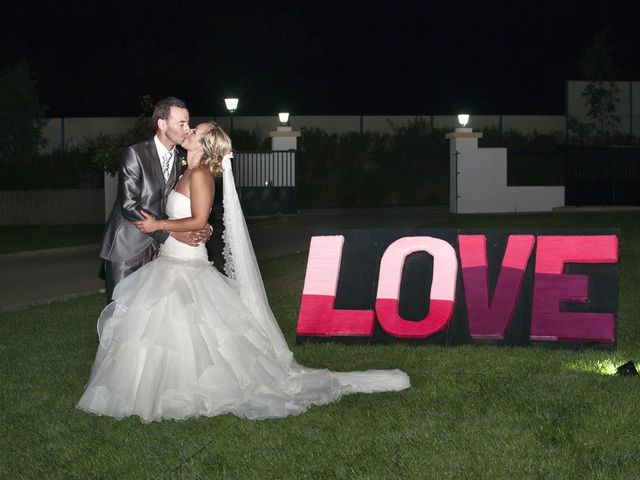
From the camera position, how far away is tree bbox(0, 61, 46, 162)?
1738 inches

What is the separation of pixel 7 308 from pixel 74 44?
174ft

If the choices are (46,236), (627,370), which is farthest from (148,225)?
(46,236)

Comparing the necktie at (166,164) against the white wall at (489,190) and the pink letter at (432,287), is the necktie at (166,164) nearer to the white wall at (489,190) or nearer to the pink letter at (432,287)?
the pink letter at (432,287)

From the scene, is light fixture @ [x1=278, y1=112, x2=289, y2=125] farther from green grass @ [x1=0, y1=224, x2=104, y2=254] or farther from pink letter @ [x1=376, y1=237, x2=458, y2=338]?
pink letter @ [x1=376, y1=237, x2=458, y2=338]

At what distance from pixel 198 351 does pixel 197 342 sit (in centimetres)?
7

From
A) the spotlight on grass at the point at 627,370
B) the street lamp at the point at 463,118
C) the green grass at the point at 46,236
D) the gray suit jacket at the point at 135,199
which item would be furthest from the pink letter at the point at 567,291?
the street lamp at the point at 463,118

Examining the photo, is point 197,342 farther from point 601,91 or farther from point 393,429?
point 601,91

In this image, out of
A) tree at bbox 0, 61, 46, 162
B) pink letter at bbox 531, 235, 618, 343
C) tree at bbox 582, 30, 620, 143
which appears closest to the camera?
pink letter at bbox 531, 235, 618, 343

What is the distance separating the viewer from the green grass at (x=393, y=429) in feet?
21.5

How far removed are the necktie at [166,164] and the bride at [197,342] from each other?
60cm

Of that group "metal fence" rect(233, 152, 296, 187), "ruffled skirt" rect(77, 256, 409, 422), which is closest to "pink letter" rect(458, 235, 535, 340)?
"ruffled skirt" rect(77, 256, 409, 422)

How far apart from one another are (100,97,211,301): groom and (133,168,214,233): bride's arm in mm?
160

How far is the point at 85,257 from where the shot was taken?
2206 centimetres

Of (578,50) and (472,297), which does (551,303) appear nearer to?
(472,297)
